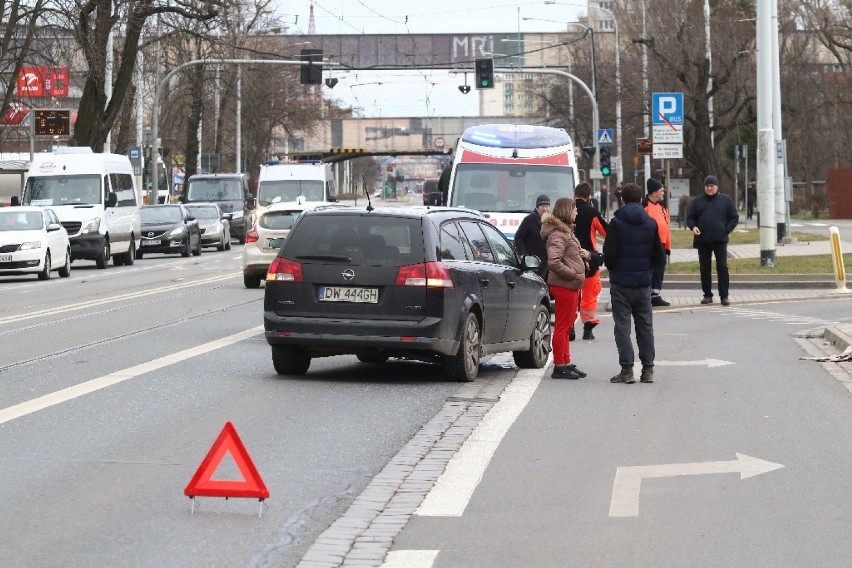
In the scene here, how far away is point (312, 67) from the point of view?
162ft

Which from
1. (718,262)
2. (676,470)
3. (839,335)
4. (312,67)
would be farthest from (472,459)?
(312,67)

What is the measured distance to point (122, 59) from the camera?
51.7 metres

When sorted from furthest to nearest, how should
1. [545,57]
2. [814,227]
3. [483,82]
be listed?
1. [545,57]
2. [814,227]
3. [483,82]

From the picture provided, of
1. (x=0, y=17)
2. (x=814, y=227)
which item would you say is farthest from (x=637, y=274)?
(x=814, y=227)

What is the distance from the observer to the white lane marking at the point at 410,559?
22.1ft

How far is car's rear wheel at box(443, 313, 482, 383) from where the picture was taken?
14.1 m

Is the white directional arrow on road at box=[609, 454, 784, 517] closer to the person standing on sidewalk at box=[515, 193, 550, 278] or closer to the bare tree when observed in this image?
the person standing on sidewalk at box=[515, 193, 550, 278]

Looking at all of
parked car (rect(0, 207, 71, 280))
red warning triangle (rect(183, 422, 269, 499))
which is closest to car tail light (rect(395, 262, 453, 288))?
red warning triangle (rect(183, 422, 269, 499))

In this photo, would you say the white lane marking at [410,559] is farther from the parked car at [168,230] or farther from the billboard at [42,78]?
the parked car at [168,230]

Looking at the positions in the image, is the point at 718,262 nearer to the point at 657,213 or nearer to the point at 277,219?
the point at 657,213

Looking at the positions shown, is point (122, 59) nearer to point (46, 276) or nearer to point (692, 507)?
point (46, 276)

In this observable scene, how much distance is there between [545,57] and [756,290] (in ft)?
332

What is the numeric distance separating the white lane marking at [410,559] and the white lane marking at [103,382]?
487 centimetres

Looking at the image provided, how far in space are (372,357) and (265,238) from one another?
44.8 feet
